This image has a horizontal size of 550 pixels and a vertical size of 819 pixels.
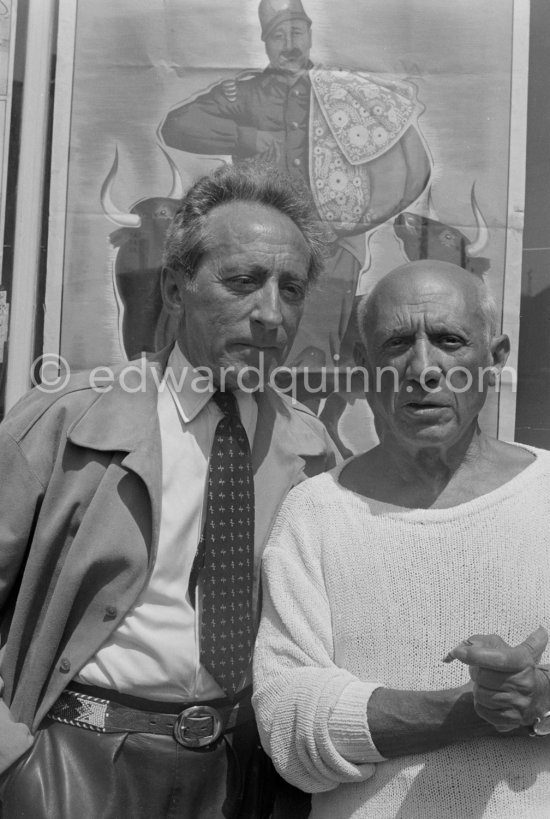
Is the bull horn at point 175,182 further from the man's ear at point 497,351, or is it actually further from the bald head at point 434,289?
the man's ear at point 497,351

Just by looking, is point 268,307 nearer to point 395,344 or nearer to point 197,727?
point 395,344

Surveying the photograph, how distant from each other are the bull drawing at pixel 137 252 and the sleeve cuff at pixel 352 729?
5.70 feet

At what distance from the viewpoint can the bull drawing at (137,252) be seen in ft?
9.74

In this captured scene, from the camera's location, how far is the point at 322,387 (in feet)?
10.1

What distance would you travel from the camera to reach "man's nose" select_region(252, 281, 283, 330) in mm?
2150

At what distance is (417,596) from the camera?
1.67 m

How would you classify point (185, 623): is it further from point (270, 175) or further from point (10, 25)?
point (10, 25)

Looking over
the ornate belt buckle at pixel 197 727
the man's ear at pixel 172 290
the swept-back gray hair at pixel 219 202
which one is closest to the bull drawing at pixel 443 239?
the swept-back gray hair at pixel 219 202

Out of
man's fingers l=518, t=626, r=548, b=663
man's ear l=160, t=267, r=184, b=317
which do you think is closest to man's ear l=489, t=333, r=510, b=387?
man's fingers l=518, t=626, r=548, b=663

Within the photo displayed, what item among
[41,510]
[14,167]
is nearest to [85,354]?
[14,167]

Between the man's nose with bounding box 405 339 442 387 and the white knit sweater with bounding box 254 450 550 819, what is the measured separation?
0.90 ft

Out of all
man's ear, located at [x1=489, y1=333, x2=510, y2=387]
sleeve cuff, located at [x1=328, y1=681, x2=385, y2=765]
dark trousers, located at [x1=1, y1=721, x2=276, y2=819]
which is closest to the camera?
sleeve cuff, located at [x1=328, y1=681, x2=385, y2=765]

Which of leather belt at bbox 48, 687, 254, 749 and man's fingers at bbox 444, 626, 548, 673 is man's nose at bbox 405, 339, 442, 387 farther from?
leather belt at bbox 48, 687, 254, 749

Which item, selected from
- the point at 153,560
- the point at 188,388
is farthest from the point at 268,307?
the point at 153,560
